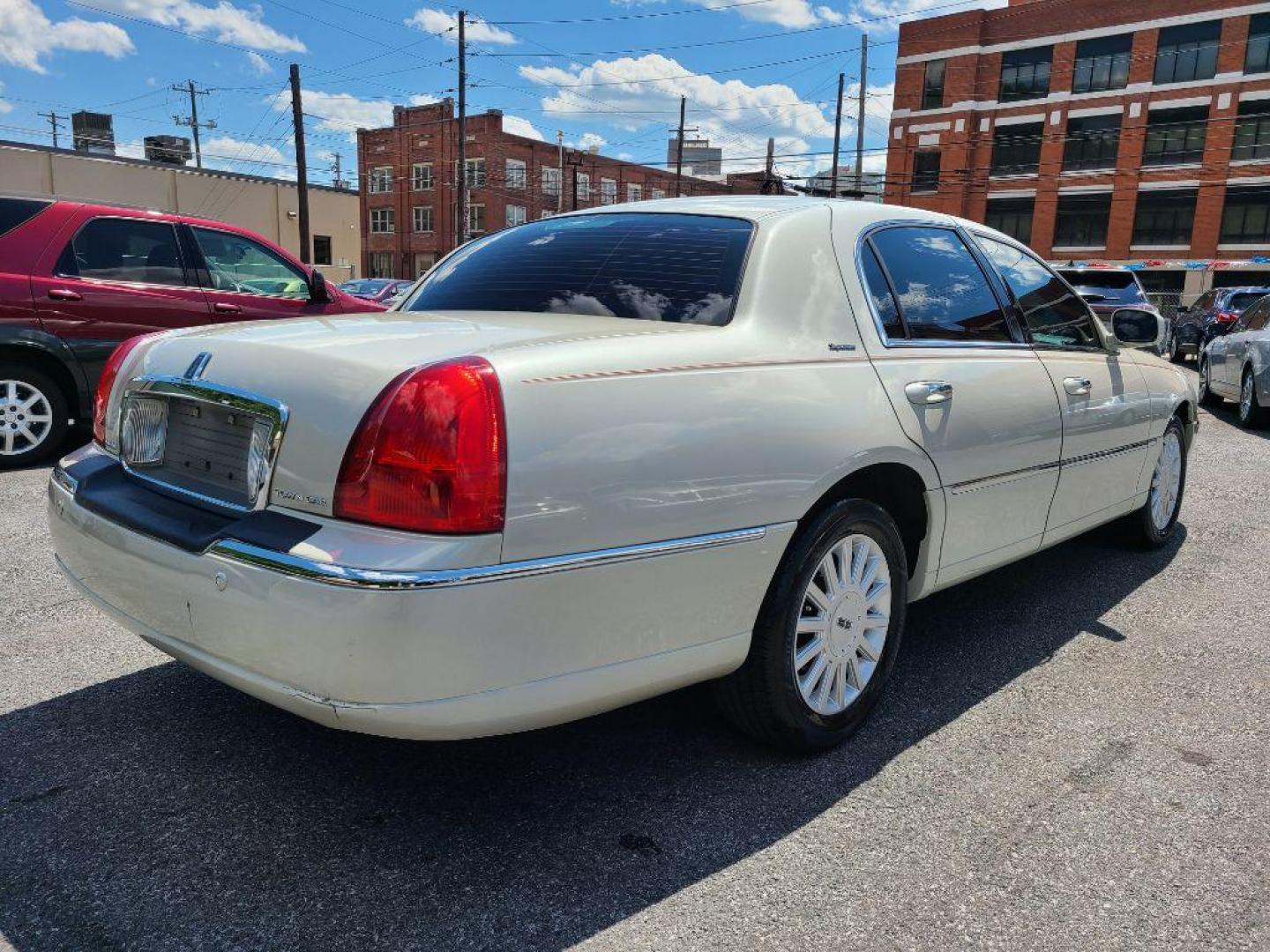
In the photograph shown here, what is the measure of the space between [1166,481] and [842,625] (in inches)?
126

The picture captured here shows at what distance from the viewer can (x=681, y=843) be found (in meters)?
2.37

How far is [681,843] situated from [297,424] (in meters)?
1.36

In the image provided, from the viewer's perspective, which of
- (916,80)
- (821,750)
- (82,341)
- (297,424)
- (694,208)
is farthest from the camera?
(916,80)

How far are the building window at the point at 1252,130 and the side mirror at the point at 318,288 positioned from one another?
4806 centimetres

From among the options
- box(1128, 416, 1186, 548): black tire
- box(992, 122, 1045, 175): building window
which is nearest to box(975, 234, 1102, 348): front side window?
box(1128, 416, 1186, 548): black tire

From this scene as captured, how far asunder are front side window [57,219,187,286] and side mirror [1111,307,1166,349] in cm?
629

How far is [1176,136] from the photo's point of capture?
147ft

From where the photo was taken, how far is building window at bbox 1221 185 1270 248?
42625mm

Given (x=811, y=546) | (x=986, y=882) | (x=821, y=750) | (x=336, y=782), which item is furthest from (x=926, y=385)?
(x=336, y=782)

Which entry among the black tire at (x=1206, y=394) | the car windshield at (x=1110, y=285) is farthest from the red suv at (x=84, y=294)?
the car windshield at (x=1110, y=285)

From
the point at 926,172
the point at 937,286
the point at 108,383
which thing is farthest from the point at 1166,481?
the point at 926,172

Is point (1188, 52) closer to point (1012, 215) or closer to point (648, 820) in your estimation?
point (1012, 215)

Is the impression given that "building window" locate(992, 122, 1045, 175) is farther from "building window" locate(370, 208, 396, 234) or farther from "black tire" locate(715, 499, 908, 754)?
"black tire" locate(715, 499, 908, 754)

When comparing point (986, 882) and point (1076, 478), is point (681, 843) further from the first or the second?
point (1076, 478)
